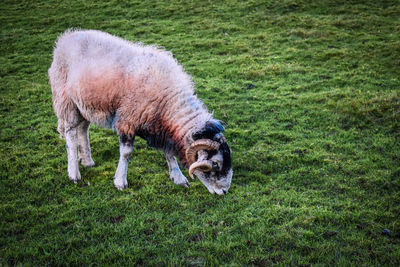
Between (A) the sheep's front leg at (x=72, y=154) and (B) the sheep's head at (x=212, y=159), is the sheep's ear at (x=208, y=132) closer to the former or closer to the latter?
(B) the sheep's head at (x=212, y=159)

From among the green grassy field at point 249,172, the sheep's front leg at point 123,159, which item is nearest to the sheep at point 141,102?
the sheep's front leg at point 123,159

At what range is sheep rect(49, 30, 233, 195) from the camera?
19.7 ft

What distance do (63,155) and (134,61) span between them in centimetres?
343

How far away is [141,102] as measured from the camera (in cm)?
622

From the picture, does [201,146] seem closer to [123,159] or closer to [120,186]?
[123,159]

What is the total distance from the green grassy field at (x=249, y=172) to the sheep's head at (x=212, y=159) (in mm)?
515

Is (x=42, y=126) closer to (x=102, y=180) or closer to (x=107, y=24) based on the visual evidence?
(x=102, y=180)

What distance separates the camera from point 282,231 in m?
5.36

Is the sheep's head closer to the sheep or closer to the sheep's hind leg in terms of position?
the sheep

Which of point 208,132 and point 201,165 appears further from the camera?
point 208,132

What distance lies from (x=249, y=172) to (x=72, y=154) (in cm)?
406

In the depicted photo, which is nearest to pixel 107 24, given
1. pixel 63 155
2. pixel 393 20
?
pixel 63 155

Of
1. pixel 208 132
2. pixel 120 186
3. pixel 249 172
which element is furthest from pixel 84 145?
pixel 249 172

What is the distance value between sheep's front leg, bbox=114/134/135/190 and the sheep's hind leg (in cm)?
124
